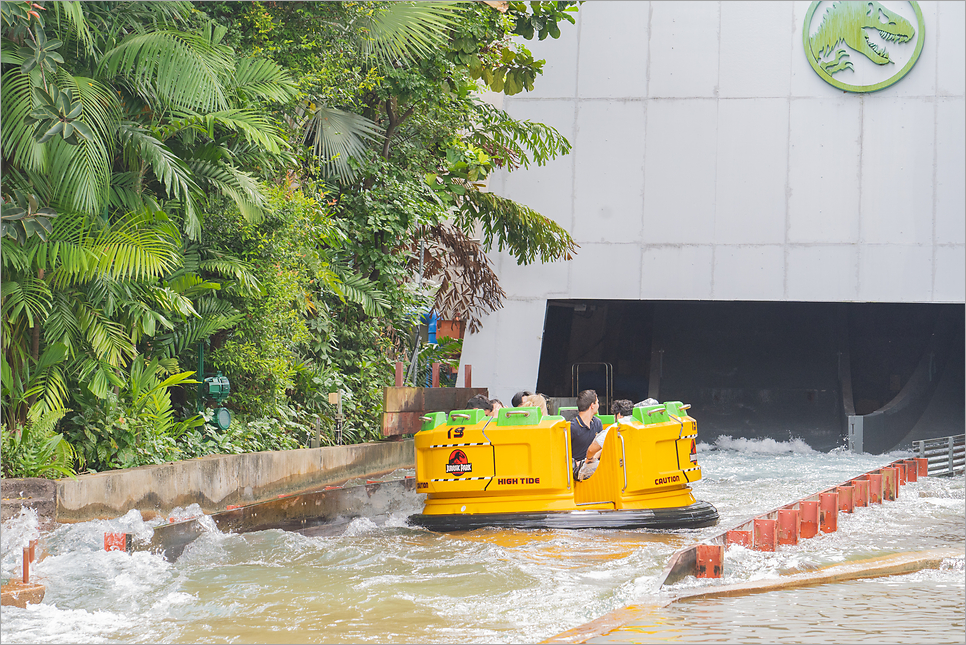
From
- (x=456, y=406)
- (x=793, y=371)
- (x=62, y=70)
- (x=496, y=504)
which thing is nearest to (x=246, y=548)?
(x=496, y=504)

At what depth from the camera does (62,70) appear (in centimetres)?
666

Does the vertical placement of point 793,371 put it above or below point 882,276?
below

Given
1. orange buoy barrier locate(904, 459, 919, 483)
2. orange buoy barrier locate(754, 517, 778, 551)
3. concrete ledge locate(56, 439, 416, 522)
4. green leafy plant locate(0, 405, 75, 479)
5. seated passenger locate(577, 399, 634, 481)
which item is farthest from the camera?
orange buoy barrier locate(904, 459, 919, 483)

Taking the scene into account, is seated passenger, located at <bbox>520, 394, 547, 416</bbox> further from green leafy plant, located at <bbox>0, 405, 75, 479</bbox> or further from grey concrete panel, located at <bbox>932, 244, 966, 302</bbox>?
grey concrete panel, located at <bbox>932, 244, 966, 302</bbox>

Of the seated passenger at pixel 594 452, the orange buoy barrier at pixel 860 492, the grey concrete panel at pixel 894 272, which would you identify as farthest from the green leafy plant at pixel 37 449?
the grey concrete panel at pixel 894 272

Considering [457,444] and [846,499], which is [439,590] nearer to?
[457,444]

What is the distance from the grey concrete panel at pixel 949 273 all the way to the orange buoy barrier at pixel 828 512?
1022 centimetres

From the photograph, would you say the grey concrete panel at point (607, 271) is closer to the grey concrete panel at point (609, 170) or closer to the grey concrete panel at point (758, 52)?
the grey concrete panel at point (609, 170)

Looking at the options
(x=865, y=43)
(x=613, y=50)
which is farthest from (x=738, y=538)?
(x=865, y=43)

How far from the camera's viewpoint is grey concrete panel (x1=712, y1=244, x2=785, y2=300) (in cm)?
1755

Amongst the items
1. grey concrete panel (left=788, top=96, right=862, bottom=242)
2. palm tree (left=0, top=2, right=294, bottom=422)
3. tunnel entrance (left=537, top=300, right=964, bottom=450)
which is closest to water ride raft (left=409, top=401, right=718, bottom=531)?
palm tree (left=0, top=2, right=294, bottom=422)

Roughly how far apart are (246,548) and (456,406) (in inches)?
316

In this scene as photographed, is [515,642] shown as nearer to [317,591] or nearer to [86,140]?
[317,591]

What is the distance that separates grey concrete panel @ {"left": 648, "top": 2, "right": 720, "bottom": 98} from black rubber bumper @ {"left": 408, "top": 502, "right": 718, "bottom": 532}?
11.6 metres
